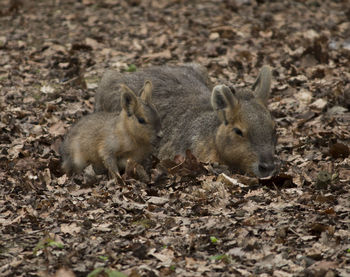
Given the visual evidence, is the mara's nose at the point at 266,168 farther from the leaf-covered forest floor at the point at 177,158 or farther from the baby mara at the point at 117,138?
the baby mara at the point at 117,138

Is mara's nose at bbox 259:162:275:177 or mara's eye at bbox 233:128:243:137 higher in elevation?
mara's eye at bbox 233:128:243:137

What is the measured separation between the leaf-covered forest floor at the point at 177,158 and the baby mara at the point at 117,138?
0.91ft

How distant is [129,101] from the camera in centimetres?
773

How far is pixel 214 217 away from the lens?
6191 mm

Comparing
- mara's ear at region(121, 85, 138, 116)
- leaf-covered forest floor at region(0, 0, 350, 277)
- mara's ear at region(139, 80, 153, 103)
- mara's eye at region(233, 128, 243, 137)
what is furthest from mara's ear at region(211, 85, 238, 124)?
mara's ear at region(121, 85, 138, 116)

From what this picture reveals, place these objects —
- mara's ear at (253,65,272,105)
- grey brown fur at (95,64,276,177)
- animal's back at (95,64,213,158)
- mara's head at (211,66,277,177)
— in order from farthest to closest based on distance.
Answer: animal's back at (95,64,213,158) < mara's ear at (253,65,272,105) < grey brown fur at (95,64,276,177) < mara's head at (211,66,277,177)

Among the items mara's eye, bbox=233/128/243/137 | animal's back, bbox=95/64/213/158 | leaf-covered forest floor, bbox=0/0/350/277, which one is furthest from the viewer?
animal's back, bbox=95/64/213/158

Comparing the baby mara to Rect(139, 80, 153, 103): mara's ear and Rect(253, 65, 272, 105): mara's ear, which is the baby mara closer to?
Rect(139, 80, 153, 103): mara's ear

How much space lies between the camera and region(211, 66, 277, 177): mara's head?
23.4 ft

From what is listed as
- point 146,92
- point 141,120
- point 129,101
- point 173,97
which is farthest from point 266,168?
point 173,97

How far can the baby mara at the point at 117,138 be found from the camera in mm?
7677

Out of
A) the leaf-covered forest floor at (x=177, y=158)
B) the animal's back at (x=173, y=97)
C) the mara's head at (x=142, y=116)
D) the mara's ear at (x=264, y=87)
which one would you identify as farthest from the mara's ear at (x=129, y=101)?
the mara's ear at (x=264, y=87)

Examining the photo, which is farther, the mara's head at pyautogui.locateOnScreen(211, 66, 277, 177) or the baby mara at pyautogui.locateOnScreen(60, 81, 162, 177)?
the baby mara at pyautogui.locateOnScreen(60, 81, 162, 177)

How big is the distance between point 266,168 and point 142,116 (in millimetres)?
1770
